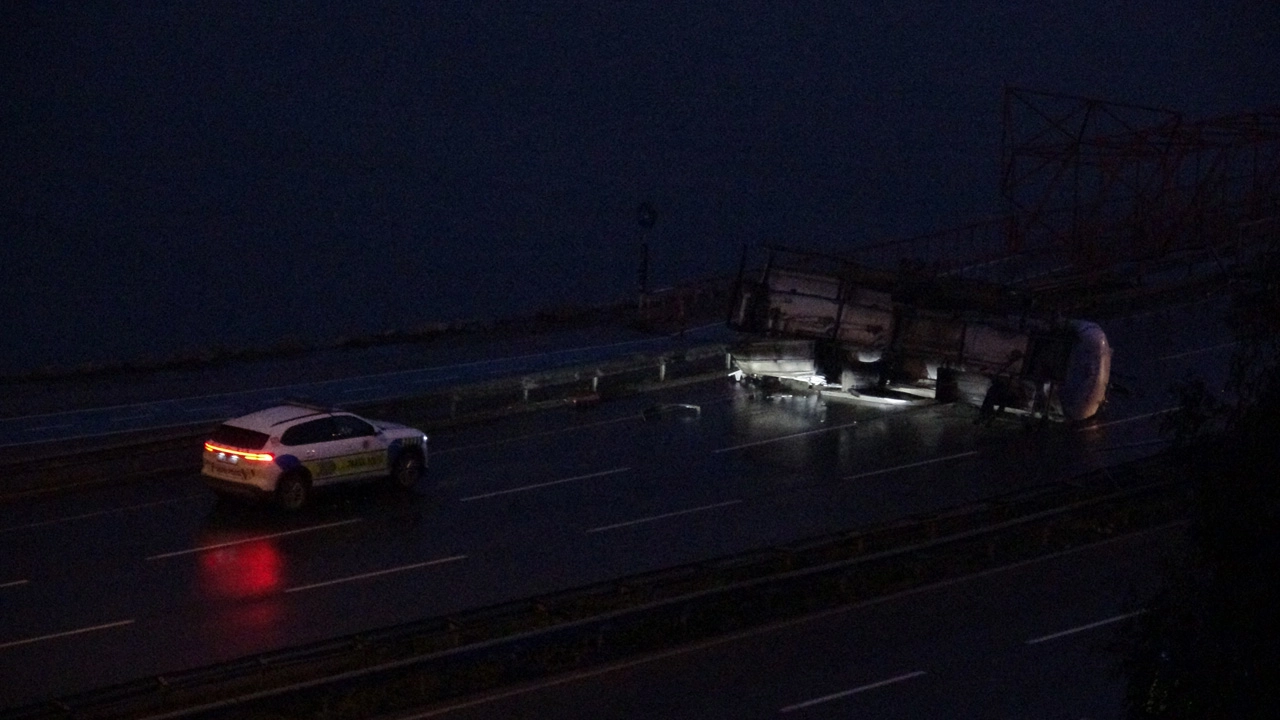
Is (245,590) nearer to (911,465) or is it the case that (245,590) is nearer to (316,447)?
(316,447)

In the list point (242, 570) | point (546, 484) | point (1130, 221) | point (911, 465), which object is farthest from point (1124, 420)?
point (1130, 221)

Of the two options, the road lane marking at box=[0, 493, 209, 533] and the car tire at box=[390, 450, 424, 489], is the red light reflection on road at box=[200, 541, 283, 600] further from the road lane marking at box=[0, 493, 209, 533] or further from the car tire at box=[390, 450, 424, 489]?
the car tire at box=[390, 450, 424, 489]

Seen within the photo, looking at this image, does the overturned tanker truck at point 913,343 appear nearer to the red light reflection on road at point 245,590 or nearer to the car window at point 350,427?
the car window at point 350,427

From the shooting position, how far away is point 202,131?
91562 mm

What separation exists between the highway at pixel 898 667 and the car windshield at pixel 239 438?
7029 mm

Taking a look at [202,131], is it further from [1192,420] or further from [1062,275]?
[1192,420]

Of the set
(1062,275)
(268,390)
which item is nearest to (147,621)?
(268,390)

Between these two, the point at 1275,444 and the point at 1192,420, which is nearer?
the point at 1275,444

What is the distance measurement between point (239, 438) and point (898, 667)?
30.5 ft

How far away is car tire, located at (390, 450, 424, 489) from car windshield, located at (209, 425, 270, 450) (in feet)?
6.51

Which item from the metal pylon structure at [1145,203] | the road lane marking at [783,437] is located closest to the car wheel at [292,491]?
the road lane marking at [783,437]

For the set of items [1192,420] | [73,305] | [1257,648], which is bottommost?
[73,305]

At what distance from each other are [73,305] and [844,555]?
53.2 meters

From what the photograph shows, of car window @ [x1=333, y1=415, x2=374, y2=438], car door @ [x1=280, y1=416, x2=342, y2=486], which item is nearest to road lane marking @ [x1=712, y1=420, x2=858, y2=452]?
car window @ [x1=333, y1=415, x2=374, y2=438]
